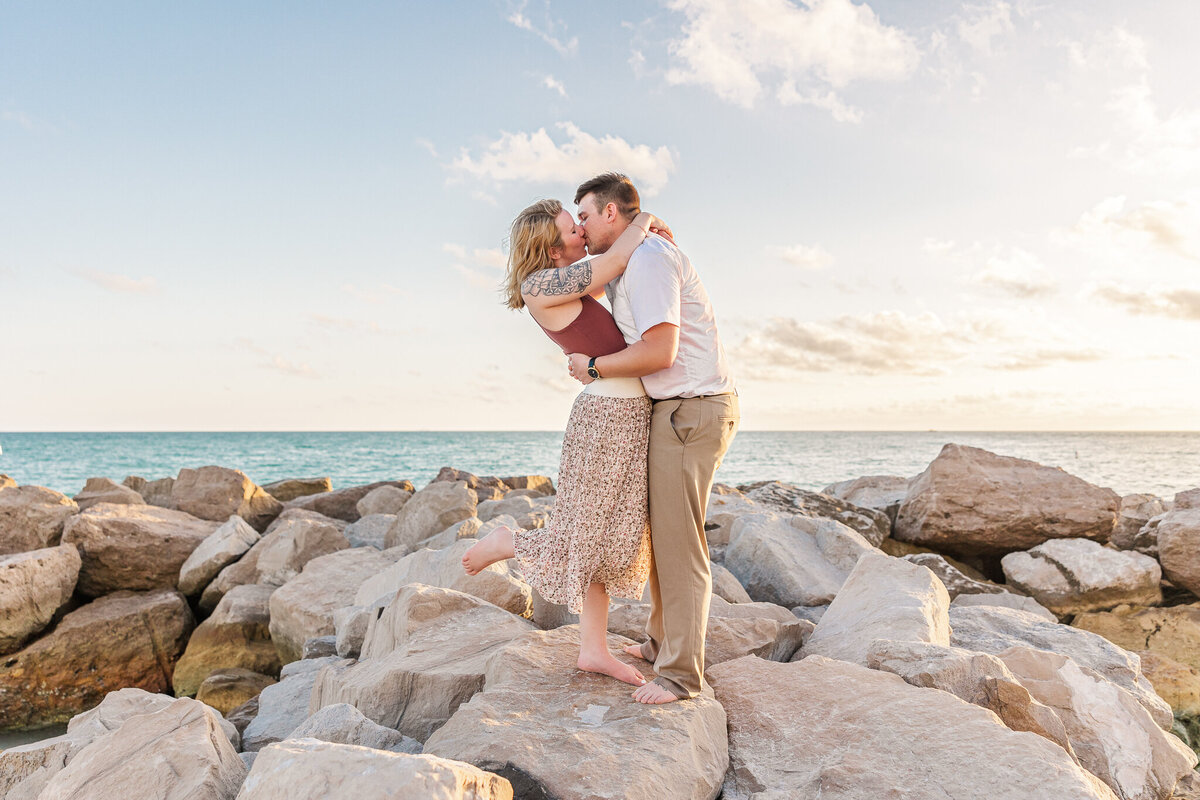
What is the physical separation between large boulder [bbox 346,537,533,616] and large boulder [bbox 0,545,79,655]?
11.7 ft

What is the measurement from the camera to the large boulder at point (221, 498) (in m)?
10.5

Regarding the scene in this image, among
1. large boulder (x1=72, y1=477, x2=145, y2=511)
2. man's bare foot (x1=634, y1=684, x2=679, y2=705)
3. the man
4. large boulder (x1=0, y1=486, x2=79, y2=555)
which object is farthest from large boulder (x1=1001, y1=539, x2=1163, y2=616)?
large boulder (x1=72, y1=477, x2=145, y2=511)

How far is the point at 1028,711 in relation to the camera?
3.36 meters

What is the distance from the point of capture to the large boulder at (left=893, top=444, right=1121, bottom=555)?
330 inches

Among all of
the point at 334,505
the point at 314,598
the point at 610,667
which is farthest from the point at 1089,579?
the point at 334,505

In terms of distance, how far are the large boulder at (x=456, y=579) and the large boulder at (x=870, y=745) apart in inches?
57.6

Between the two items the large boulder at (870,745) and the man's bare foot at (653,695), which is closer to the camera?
the large boulder at (870,745)

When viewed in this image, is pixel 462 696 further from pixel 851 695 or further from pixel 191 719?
pixel 851 695

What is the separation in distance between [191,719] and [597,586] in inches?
70.2

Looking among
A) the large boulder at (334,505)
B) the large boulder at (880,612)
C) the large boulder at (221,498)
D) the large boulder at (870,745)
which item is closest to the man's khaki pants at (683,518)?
the large boulder at (870,745)

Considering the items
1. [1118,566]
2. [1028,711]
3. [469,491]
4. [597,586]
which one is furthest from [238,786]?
[1118,566]

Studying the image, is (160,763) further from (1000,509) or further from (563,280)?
(1000,509)

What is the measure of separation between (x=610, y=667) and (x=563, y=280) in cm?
177

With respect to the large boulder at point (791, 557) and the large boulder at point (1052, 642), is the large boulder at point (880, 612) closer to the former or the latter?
the large boulder at point (1052, 642)
